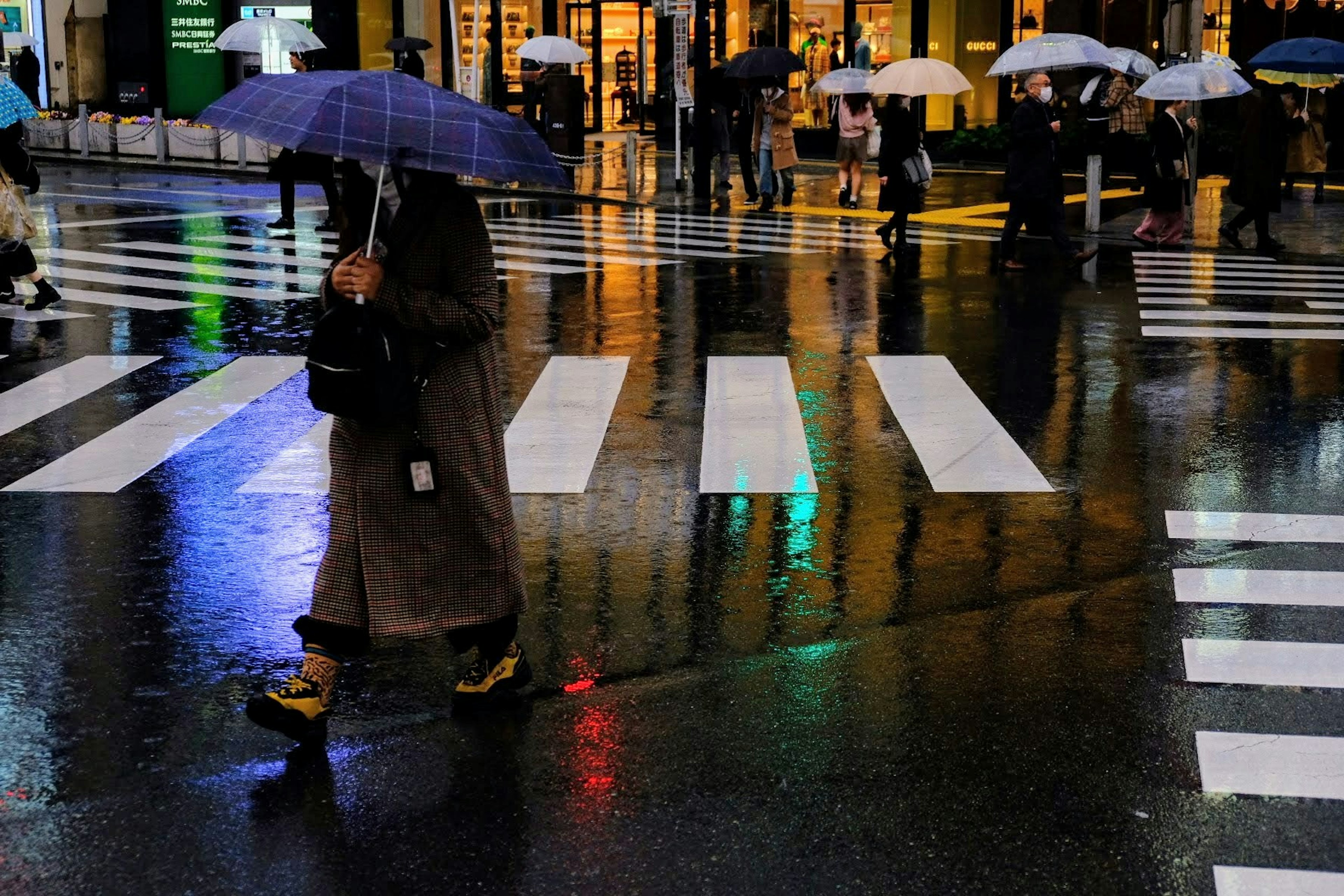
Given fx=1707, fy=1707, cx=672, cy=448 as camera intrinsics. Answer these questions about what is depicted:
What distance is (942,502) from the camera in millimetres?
7965

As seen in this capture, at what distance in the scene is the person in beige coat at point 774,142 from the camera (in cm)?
2278

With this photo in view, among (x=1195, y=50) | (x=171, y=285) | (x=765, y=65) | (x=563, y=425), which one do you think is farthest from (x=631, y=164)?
(x=563, y=425)

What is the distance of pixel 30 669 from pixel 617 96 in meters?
35.2

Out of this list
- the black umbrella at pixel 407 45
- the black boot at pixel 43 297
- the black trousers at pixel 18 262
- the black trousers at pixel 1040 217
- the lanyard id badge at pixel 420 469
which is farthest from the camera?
the black umbrella at pixel 407 45

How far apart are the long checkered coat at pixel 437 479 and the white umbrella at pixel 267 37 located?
62.9ft

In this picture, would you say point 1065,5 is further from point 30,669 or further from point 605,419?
point 30,669

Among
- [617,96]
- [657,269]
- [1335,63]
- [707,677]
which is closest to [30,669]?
[707,677]

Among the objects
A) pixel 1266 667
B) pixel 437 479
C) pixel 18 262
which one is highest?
pixel 18 262

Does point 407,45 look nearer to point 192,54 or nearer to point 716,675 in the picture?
point 192,54

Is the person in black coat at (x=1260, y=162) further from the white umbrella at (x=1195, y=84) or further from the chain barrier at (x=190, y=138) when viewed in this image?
the chain barrier at (x=190, y=138)

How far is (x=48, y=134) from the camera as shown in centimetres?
3481

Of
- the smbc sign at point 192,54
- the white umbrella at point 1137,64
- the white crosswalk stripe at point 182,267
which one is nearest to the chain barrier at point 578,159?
the white umbrella at point 1137,64

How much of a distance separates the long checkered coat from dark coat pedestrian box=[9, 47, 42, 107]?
32.9 metres

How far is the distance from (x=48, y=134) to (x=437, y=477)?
107 ft
